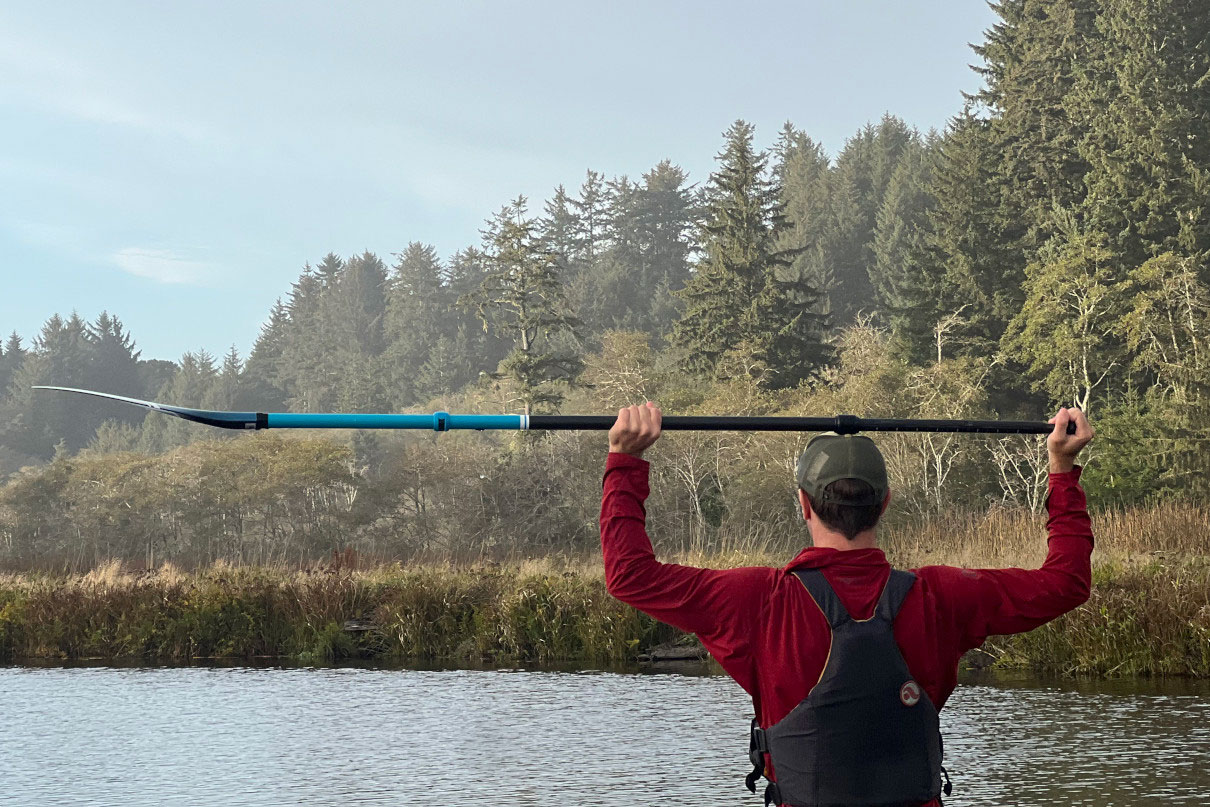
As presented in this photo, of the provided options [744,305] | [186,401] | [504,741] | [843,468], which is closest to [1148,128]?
[744,305]

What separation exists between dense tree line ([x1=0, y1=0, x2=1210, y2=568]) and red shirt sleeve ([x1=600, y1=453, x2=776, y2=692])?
2870cm

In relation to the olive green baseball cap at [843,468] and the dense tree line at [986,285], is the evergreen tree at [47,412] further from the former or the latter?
the olive green baseball cap at [843,468]

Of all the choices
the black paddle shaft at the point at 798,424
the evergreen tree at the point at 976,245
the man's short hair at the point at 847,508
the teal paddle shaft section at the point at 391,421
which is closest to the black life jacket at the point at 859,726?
the man's short hair at the point at 847,508

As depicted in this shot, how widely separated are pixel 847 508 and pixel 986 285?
40.8 m

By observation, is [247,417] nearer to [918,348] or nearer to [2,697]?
[2,697]

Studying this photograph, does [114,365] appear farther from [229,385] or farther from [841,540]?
[841,540]

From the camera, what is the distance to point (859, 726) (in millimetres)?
2809

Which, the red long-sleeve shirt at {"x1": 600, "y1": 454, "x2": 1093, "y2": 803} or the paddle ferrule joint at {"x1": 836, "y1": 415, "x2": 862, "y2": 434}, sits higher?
the paddle ferrule joint at {"x1": 836, "y1": 415, "x2": 862, "y2": 434}

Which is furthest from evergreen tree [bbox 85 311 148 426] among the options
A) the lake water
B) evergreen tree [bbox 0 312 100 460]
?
the lake water

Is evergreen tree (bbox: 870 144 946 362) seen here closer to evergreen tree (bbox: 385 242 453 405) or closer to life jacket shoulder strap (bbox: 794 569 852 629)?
evergreen tree (bbox: 385 242 453 405)

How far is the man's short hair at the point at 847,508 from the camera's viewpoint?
283 cm

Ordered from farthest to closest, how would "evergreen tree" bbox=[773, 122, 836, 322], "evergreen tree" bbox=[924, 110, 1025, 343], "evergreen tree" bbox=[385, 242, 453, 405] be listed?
"evergreen tree" bbox=[385, 242, 453, 405]
"evergreen tree" bbox=[773, 122, 836, 322]
"evergreen tree" bbox=[924, 110, 1025, 343]

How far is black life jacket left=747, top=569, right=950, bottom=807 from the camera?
2.77m

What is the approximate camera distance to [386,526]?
42.5 m
